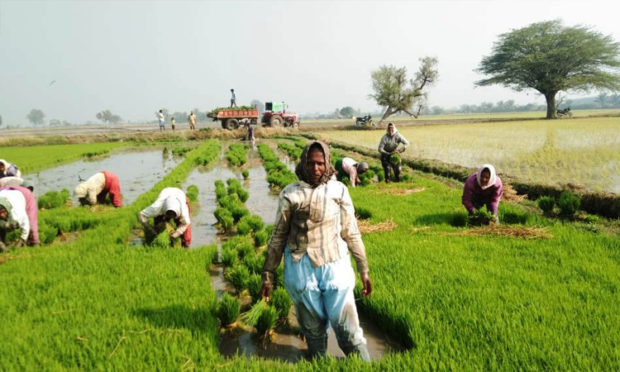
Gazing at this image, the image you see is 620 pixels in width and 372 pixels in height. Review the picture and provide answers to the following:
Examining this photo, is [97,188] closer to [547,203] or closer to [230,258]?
[230,258]

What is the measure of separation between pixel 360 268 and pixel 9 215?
4576 mm

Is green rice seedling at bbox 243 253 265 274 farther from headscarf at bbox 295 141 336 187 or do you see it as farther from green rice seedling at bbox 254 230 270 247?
headscarf at bbox 295 141 336 187

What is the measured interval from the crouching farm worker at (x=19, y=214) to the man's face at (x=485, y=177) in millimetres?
6108

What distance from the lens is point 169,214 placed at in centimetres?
436

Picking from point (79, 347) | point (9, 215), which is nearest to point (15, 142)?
point (9, 215)

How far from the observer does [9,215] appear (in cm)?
440

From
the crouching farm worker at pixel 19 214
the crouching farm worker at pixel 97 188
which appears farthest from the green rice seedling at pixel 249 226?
the crouching farm worker at pixel 97 188

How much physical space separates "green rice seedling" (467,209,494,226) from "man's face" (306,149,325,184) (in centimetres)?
361

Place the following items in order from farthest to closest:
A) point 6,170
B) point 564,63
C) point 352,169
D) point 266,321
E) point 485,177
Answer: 1. point 564,63
2. point 352,169
3. point 6,170
4. point 485,177
5. point 266,321

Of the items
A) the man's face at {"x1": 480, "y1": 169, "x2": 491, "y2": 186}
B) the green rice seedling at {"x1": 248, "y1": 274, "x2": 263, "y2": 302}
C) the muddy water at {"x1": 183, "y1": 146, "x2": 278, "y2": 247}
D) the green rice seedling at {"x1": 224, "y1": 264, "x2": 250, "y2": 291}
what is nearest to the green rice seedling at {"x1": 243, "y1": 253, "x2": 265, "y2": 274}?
the green rice seedling at {"x1": 224, "y1": 264, "x2": 250, "y2": 291}

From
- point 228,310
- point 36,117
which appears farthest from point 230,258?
point 36,117

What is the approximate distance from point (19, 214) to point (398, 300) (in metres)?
4.71

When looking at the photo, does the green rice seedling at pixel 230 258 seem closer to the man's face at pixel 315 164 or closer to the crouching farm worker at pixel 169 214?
the crouching farm worker at pixel 169 214

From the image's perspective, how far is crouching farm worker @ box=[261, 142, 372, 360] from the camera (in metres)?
2.14
